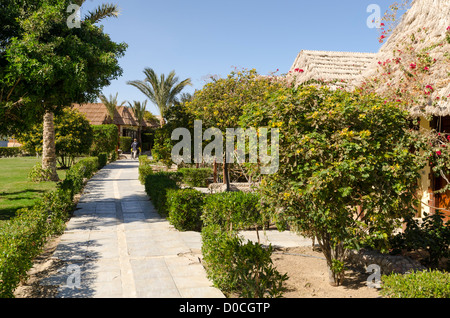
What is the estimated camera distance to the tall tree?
8359 millimetres

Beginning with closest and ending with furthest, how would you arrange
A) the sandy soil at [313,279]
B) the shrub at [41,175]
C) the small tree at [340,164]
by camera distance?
the small tree at [340,164]
the sandy soil at [313,279]
the shrub at [41,175]

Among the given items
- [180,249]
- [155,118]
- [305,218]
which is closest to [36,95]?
[180,249]

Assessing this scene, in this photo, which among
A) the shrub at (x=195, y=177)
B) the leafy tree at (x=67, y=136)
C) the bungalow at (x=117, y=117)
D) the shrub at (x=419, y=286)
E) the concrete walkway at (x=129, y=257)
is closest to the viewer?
the shrub at (x=419, y=286)

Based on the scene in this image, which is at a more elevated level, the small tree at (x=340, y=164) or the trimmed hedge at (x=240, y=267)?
the small tree at (x=340, y=164)

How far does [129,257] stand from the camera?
250 inches

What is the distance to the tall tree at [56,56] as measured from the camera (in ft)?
27.4

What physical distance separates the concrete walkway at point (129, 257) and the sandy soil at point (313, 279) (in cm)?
55

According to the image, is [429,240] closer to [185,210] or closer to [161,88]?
[185,210]

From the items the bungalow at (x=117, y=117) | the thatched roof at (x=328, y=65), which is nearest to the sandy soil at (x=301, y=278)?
the thatched roof at (x=328, y=65)

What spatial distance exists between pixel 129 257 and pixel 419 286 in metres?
4.53

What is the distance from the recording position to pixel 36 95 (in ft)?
29.1

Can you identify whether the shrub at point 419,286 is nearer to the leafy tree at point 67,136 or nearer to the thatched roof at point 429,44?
the thatched roof at point 429,44

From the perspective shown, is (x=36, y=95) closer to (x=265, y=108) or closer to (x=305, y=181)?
(x=265, y=108)
